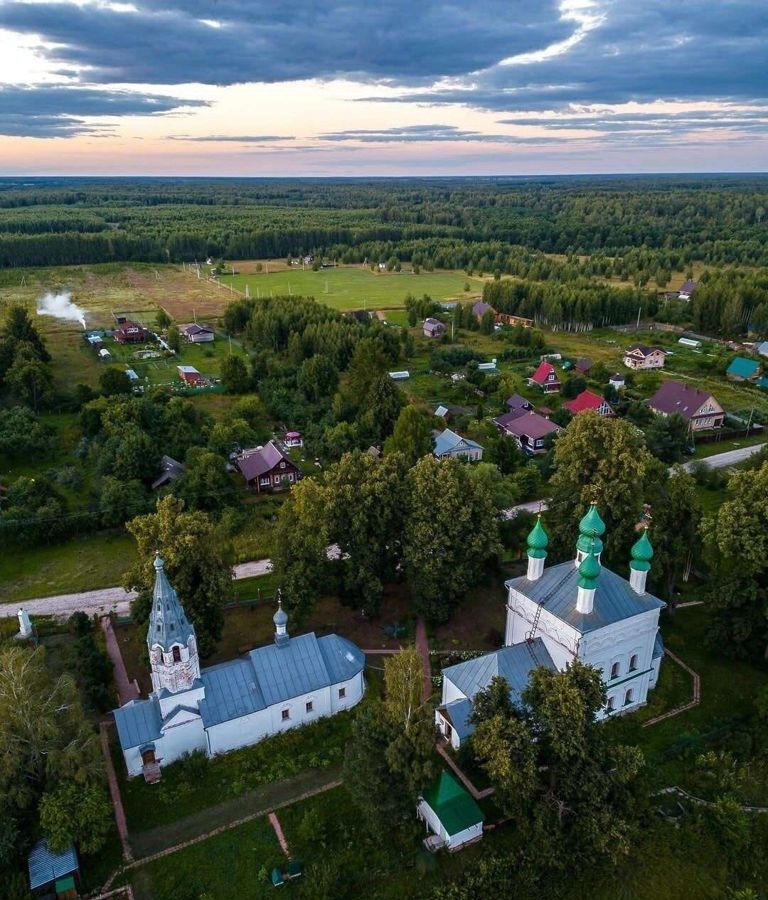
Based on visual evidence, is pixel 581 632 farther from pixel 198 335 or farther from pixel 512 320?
pixel 512 320

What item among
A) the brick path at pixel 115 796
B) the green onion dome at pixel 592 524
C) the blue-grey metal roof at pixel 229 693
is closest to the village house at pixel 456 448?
the green onion dome at pixel 592 524

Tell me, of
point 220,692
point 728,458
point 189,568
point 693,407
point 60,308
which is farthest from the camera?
point 60,308

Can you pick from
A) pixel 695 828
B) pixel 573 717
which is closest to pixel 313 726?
pixel 573 717

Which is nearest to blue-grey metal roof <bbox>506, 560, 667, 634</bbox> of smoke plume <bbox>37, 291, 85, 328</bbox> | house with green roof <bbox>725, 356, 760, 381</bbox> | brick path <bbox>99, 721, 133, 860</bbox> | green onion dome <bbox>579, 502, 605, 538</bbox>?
green onion dome <bbox>579, 502, 605, 538</bbox>

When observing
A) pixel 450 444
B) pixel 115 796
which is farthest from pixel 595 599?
pixel 450 444

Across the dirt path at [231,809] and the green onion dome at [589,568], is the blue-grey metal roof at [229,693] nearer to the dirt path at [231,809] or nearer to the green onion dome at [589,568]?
the dirt path at [231,809]
